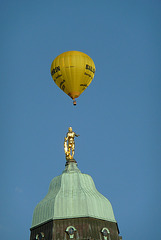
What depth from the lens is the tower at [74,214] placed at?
151 feet

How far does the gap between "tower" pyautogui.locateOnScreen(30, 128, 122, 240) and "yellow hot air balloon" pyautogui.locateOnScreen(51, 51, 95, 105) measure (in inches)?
516

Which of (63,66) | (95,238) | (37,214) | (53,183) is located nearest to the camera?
(95,238)

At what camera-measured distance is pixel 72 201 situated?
159ft

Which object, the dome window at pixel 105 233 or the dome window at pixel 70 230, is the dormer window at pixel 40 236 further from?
the dome window at pixel 105 233

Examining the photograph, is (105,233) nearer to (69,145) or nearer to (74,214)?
(74,214)

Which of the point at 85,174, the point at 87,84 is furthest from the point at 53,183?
the point at 87,84

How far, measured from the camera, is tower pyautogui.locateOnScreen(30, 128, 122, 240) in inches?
1811

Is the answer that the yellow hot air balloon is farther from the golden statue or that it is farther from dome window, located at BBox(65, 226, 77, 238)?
dome window, located at BBox(65, 226, 77, 238)

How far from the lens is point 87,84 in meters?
58.9

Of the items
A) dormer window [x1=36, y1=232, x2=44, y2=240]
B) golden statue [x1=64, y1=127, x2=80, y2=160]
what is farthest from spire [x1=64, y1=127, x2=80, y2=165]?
dormer window [x1=36, y1=232, x2=44, y2=240]

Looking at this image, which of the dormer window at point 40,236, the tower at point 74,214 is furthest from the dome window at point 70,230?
the dormer window at point 40,236

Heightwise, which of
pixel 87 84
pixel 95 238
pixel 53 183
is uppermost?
pixel 87 84

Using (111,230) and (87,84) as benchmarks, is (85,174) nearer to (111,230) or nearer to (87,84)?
(111,230)

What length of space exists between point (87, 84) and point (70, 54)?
5159mm
